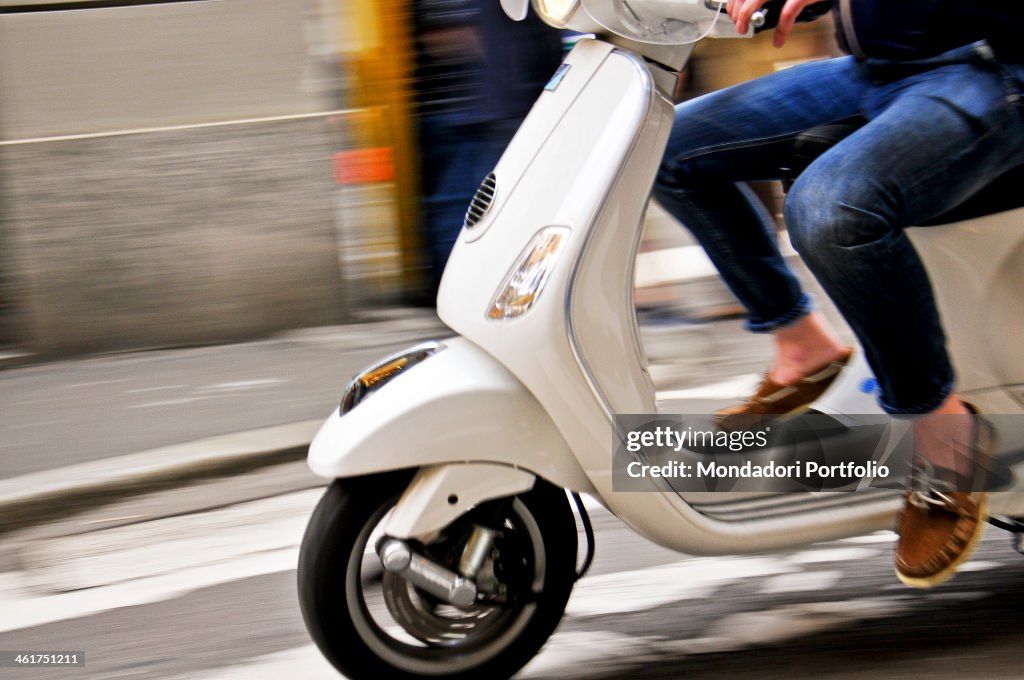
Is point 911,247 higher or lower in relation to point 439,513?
higher

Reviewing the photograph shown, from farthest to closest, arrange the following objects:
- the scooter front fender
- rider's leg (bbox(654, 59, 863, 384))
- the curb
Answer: the curb < rider's leg (bbox(654, 59, 863, 384)) < the scooter front fender

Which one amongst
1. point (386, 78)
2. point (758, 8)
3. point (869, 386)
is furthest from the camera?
point (386, 78)

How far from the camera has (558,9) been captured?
2.42m

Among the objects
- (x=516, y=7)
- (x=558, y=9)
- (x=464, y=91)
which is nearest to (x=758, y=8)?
(x=558, y=9)

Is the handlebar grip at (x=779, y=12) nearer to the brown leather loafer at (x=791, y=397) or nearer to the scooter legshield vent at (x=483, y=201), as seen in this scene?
the scooter legshield vent at (x=483, y=201)

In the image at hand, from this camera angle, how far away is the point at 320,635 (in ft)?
7.75

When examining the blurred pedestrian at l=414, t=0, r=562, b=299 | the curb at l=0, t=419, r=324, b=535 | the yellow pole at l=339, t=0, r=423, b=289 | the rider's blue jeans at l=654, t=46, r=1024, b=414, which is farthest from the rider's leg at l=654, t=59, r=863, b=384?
the yellow pole at l=339, t=0, r=423, b=289

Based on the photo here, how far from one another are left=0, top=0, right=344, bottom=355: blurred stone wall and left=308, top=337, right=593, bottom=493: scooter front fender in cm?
→ 296

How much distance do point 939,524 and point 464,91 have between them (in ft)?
10.2

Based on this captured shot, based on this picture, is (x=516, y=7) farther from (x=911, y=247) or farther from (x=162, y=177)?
(x=162, y=177)

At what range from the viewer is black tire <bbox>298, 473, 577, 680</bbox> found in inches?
91.6

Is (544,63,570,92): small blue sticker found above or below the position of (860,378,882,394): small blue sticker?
above

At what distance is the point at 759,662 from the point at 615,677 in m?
0.28

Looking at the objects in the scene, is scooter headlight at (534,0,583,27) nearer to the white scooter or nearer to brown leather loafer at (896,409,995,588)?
the white scooter
